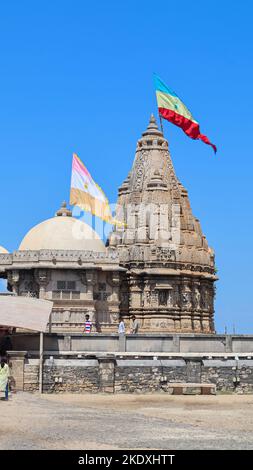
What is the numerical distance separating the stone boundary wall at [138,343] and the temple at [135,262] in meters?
9.55

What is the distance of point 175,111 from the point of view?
54125mm

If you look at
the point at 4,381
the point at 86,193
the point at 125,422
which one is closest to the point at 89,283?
the point at 86,193

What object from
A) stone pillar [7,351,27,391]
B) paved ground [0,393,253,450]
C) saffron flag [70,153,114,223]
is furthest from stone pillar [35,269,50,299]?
paved ground [0,393,253,450]

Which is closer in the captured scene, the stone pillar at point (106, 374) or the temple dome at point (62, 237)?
the stone pillar at point (106, 374)

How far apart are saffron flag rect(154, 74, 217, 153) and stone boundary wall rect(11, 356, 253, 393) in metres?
22.2

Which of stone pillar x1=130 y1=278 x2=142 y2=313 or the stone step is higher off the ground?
stone pillar x1=130 y1=278 x2=142 y2=313

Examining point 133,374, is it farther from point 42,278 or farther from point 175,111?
point 175,111

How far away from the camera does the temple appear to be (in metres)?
45.7

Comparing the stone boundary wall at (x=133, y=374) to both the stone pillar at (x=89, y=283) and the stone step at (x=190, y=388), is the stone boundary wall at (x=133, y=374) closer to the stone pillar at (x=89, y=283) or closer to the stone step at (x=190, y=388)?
the stone step at (x=190, y=388)

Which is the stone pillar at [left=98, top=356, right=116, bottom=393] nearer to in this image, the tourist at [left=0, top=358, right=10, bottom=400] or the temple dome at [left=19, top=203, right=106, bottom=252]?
the tourist at [left=0, top=358, right=10, bottom=400]

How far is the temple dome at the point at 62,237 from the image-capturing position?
46844 mm

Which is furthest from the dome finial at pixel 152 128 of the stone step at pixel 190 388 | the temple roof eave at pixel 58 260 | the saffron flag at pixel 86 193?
the stone step at pixel 190 388

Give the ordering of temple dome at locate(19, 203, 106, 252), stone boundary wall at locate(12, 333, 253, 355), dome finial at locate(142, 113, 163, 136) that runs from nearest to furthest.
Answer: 1. stone boundary wall at locate(12, 333, 253, 355)
2. temple dome at locate(19, 203, 106, 252)
3. dome finial at locate(142, 113, 163, 136)

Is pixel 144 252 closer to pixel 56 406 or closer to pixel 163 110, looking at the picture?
pixel 163 110
